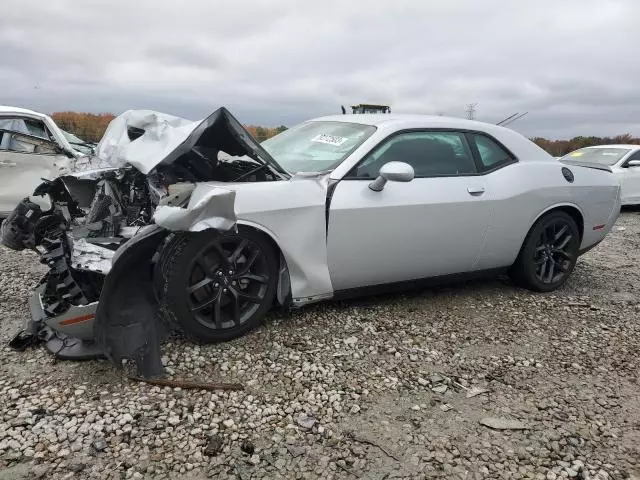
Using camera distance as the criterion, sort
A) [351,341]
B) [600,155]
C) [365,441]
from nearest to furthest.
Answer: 1. [365,441]
2. [351,341]
3. [600,155]

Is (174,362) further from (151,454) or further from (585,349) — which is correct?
(585,349)

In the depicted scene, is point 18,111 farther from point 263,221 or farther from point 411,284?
point 411,284

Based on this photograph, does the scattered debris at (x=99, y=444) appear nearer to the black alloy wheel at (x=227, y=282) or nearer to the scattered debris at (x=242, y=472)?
the scattered debris at (x=242, y=472)

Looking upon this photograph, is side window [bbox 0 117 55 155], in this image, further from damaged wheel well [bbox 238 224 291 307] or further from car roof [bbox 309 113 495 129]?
damaged wheel well [bbox 238 224 291 307]

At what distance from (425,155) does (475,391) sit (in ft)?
5.81

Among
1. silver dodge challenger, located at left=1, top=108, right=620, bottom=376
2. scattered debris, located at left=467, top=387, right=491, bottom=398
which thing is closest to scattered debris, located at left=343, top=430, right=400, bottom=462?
scattered debris, located at left=467, top=387, right=491, bottom=398

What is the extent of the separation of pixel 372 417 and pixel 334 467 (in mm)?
434

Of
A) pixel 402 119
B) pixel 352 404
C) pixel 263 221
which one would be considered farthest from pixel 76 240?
pixel 402 119

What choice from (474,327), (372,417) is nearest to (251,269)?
(372,417)

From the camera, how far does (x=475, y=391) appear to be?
9.52 ft

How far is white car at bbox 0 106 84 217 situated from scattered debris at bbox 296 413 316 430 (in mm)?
5420

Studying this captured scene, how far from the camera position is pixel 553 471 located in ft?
7.47

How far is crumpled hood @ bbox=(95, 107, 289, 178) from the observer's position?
10.2 ft

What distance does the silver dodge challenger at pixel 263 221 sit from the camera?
2.87 m
